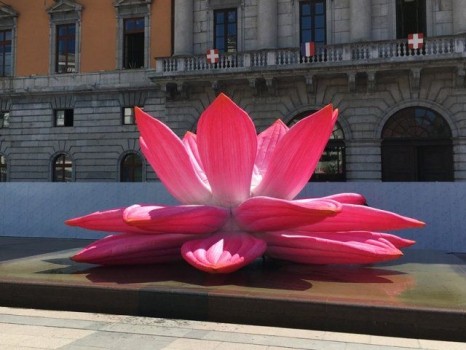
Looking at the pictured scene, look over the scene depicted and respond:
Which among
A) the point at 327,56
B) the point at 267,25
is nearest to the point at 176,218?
the point at 327,56

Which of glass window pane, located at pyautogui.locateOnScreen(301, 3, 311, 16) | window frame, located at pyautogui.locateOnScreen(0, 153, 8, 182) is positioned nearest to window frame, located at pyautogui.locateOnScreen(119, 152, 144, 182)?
→ window frame, located at pyautogui.locateOnScreen(0, 153, 8, 182)

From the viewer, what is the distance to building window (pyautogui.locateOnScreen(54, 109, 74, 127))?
26.1 metres

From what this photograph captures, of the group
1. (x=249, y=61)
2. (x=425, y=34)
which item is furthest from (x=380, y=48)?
(x=249, y=61)

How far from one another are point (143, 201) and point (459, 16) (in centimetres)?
1533

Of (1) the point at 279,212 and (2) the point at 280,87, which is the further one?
(2) the point at 280,87

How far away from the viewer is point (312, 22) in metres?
22.9

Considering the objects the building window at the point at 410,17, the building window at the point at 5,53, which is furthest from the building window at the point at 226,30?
the building window at the point at 5,53

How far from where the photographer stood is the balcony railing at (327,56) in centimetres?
2006

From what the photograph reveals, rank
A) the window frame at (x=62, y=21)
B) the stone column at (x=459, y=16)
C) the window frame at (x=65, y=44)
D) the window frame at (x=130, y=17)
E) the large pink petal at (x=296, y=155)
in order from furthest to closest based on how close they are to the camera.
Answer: the window frame at (x=65, y=44) < the window frame at (x=62, y=21) < the window frame at (x=130, y=17) < the stone column at (x=459, y=16) < the large pink petal at (x=296, y=155)

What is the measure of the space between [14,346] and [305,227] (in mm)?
3946

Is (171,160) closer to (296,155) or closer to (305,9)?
(296,155)

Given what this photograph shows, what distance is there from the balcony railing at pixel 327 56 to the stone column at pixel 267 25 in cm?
99

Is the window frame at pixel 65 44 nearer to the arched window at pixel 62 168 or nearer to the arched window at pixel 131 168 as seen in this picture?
the arched window at pixel 62 168

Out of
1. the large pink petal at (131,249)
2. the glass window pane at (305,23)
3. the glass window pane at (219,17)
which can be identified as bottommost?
the large pink petal at (131,249)
